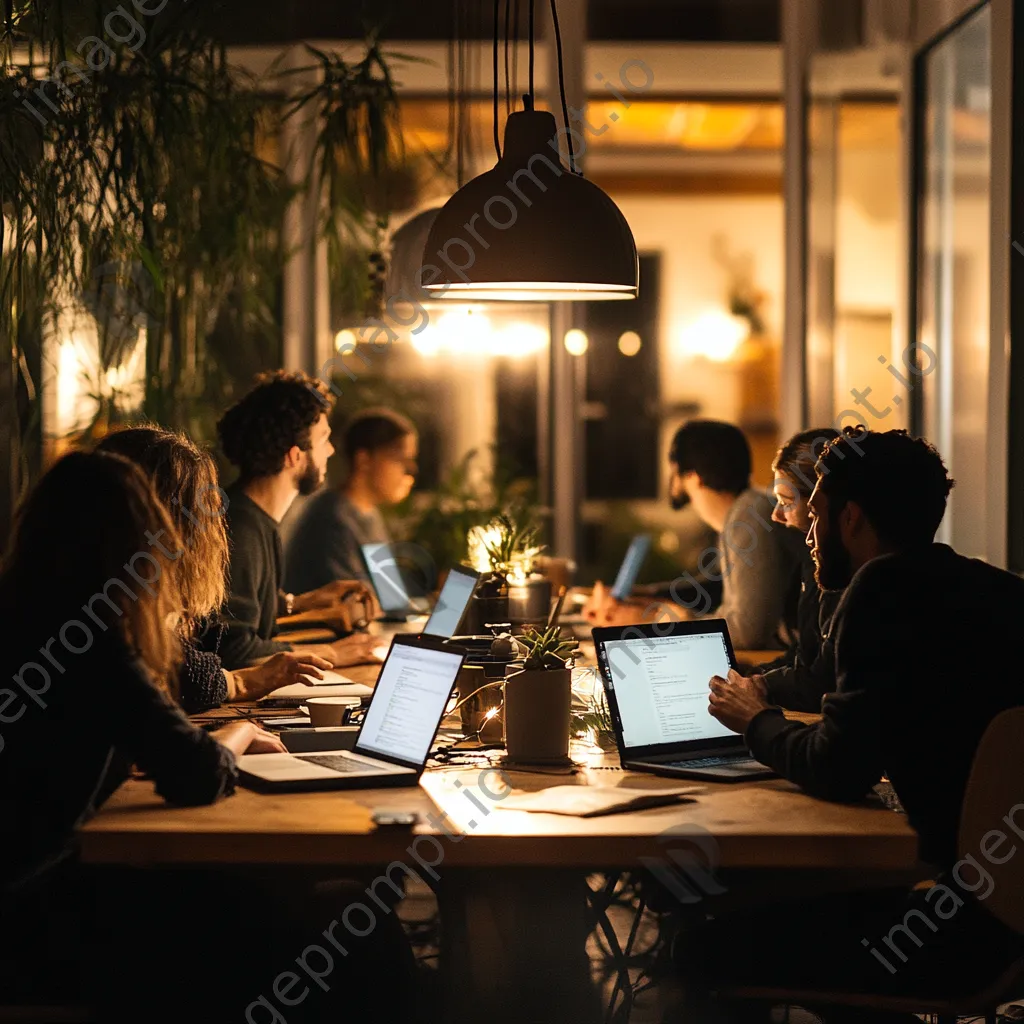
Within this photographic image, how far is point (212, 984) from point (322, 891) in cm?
36

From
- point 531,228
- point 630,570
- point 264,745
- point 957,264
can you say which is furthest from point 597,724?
point 957,264

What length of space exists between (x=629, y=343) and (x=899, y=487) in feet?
15.6

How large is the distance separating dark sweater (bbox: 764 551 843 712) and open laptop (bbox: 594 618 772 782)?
31cm

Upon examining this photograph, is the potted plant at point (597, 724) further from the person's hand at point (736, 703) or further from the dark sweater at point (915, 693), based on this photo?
the dark sweater at point (915, 693)

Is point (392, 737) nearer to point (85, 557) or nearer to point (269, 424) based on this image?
point (85, 557)

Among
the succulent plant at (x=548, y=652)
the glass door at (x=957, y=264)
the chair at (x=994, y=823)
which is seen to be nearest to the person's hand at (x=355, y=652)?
the succulent plant at (x=548, y=652)

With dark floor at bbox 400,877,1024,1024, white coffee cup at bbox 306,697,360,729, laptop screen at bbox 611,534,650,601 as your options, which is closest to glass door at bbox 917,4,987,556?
laptop screen at bbox 611,534,650,601

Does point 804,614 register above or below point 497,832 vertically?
above

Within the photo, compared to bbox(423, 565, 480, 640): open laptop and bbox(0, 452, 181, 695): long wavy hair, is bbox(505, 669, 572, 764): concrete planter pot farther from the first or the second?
bbox(423, 565, 480, 640): open laptop

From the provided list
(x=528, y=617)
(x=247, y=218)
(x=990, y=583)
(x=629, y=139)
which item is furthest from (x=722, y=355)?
(x=990, y=583)

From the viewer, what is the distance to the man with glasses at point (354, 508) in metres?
4.75

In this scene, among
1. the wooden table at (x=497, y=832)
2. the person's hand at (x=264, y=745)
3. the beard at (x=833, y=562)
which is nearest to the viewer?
the wooden table at (x=497, y=832)

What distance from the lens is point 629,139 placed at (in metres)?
7.22

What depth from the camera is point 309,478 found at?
381cm
